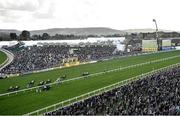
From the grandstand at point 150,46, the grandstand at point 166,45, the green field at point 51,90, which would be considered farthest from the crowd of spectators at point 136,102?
the grandstand at point 166,45

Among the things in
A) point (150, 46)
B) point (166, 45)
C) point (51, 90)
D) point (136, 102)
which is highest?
point (136, 102)

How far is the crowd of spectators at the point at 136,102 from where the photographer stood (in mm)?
21969

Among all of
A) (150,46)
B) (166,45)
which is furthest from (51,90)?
(166,45)

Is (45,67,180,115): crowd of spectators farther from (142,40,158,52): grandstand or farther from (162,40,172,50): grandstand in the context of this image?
(162,40,172,50): grandstand

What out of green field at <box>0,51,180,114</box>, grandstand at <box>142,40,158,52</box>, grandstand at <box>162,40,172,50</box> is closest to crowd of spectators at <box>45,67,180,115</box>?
green field at <box>0,51,180,114</box>

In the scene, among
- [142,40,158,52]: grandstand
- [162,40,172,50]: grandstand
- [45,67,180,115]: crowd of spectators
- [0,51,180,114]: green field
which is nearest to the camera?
[45,67,180,115]: crowd of spectators

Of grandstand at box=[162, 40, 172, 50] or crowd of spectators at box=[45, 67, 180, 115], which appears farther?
grandstand at box=[162, 40, 172, 50]

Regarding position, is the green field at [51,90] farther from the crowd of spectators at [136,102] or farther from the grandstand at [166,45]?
the grandstand at [166,45]

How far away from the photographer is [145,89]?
96.0ft

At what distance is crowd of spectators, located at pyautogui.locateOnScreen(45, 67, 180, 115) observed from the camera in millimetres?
21969

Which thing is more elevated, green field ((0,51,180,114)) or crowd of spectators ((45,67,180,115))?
crowd of spectators ((45,67,180,115))

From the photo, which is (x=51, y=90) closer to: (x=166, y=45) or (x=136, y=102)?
(x=136, y=102)

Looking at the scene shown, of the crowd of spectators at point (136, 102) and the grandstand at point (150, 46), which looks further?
the grandstand at point (150, 46)

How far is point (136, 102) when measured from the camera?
24.3m
